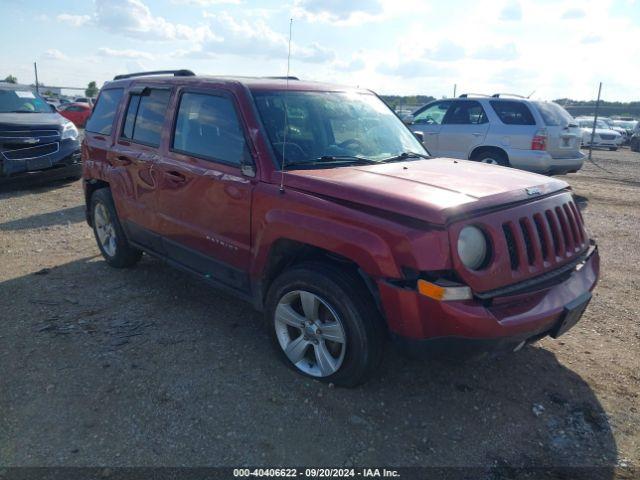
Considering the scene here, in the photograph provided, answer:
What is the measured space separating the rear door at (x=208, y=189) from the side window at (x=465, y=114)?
7.17 metres

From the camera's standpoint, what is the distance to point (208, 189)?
12.5ft

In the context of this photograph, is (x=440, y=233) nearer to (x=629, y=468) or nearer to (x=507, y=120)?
(x=629, y=468)

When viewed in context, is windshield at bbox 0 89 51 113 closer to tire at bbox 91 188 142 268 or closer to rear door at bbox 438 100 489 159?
tire at bbox 91 188 142 268

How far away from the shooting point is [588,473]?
104 inches

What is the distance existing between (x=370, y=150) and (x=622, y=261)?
12.2 ft

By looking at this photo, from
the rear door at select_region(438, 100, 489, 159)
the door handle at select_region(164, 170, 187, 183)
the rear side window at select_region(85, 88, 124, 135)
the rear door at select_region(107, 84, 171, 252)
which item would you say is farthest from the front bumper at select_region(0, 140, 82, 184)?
Result: the rear door at select_region(438, 100, 489, 159)

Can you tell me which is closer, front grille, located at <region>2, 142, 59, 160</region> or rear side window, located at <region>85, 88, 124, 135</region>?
rear side window, located at <region>85, 88, 124, 135</region>

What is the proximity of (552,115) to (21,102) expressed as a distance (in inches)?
406

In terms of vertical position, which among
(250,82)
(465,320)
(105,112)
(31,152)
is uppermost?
(250,82)

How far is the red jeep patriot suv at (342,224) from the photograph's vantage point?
→ 274cm

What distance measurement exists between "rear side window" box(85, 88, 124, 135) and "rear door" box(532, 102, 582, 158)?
724 cm

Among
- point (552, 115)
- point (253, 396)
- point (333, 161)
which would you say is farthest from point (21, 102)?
point (552, 115)

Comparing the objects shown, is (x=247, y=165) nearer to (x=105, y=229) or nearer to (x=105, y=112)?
(x=105, y=112)

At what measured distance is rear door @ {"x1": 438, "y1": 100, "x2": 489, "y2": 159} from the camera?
984 cm
